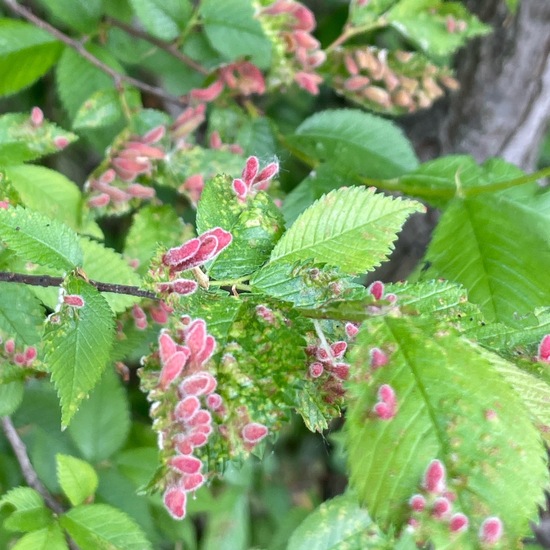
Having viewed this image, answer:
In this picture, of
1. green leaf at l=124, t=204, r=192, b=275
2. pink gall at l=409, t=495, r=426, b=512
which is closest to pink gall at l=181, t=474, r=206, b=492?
pink gall at l=409, t=495, r=426, b=512

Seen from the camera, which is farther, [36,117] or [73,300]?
[36,117]

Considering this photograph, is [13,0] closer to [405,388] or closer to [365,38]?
Result: [365,38]

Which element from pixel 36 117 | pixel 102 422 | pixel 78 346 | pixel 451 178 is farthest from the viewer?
pixel 102 422

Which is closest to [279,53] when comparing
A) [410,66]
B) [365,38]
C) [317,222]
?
[410,66]

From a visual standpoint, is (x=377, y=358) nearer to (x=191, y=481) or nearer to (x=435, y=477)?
(x=435, y=477)

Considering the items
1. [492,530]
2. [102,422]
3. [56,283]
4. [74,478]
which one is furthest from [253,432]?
[102,422]

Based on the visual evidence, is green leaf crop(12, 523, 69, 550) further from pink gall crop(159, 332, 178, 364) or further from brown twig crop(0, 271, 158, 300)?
pink gall crop(159, 332, 178, 364)

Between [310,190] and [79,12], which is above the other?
[79,12]

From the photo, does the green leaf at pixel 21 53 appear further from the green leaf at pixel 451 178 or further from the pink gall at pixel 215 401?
the pink gall at pixel 215 401

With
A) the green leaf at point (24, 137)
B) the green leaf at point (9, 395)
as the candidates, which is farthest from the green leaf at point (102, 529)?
the green leaf at point (24, 137)
